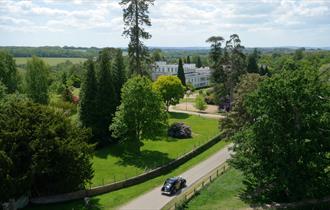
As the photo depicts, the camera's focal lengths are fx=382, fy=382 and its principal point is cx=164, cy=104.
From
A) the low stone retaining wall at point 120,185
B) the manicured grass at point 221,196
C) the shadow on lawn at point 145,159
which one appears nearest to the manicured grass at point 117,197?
the low stone retaining wall at point 120,185

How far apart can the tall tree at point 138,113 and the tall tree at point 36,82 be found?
30.6 meters

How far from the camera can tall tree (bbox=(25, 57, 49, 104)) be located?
2616 inches

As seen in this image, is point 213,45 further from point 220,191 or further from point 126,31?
point 220,191

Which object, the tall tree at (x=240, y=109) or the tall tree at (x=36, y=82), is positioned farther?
the tall tree at (x=36, y=82)

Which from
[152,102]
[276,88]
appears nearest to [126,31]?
[152,102]

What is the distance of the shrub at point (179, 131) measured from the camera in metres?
49.9

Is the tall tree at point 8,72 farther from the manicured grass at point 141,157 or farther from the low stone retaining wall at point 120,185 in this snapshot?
the low stone retaining wall at point 120,185

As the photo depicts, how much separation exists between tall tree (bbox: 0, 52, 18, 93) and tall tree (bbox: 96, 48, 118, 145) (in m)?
27.1

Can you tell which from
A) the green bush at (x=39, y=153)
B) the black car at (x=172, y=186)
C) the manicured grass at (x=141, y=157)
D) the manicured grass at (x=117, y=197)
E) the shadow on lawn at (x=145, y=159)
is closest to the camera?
the green bush at (x=39, y=153)

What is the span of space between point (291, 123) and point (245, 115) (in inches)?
430

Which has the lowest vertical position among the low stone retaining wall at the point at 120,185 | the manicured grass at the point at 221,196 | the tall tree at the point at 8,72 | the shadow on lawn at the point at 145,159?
the low stone retaining wall at the point at 120,185

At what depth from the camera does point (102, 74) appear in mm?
45656

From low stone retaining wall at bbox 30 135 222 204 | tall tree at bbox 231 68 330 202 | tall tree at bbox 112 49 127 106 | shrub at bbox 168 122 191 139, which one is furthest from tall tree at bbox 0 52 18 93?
tall tree at bbox 231 68 330 202

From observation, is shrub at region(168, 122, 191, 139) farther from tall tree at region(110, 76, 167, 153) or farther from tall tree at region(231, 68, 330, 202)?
tall tree at region(231, 68, 330, 202)
